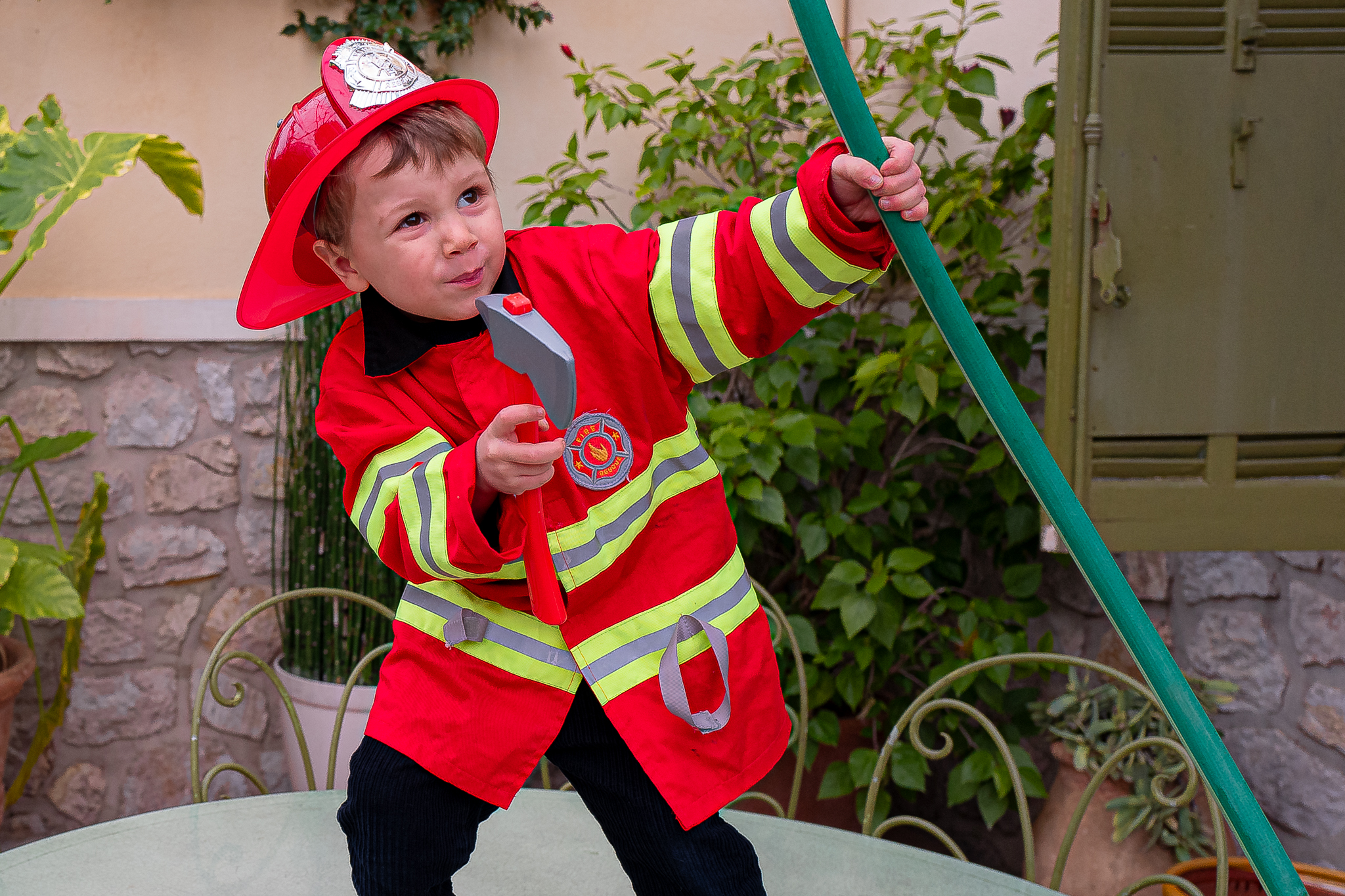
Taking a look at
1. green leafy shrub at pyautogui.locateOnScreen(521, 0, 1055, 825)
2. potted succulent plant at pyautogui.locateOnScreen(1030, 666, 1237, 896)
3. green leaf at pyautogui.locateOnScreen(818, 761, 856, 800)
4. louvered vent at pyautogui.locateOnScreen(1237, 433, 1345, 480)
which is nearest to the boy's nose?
green leafy shrub at pyautogui.locateOnScreen(521, 0, 1055, 825)

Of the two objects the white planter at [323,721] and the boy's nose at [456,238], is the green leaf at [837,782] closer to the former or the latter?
the white planter at [323,721]

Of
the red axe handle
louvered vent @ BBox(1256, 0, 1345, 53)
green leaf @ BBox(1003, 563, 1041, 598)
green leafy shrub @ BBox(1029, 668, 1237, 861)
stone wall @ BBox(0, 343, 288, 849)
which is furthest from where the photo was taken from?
stone wall @ BBox(0, 343, 288, 849)

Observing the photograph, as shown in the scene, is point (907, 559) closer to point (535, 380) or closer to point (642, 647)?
point (642, 647)

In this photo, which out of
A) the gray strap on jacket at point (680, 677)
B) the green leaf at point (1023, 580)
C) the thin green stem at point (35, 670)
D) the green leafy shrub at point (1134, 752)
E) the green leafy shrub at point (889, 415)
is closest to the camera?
the gray strap on jacket at point (680, 677)

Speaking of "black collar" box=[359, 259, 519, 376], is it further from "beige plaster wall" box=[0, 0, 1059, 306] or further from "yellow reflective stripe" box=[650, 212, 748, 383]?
"beige plaster wall" box=[0, 0, 1059, 306]

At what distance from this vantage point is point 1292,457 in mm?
1614

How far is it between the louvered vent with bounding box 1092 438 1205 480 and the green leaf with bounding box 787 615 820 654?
0.65 metres

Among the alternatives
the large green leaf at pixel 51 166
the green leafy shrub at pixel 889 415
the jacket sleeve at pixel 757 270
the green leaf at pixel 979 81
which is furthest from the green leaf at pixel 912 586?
the large green leaf at pixel 51 166

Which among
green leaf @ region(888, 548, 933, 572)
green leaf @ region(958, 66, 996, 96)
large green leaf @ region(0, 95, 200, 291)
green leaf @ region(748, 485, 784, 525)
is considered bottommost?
green leaf @ region(888, 548, 933, 572)

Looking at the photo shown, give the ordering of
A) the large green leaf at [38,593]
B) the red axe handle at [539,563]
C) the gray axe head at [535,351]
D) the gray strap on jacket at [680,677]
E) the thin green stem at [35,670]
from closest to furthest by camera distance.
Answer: the gray axe head at [535,351] < the red axe handle at [539,563] < the gray strap on jacket at [680,677] < the large green leaf at [38,593] < the thin green stem at [35,670]

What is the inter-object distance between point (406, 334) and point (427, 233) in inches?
4.0

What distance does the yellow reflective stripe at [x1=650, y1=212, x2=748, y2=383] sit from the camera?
0.87 meters

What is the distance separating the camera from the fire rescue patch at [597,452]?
2.84 ft

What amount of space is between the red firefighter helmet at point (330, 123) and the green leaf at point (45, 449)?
1445 millimetres
